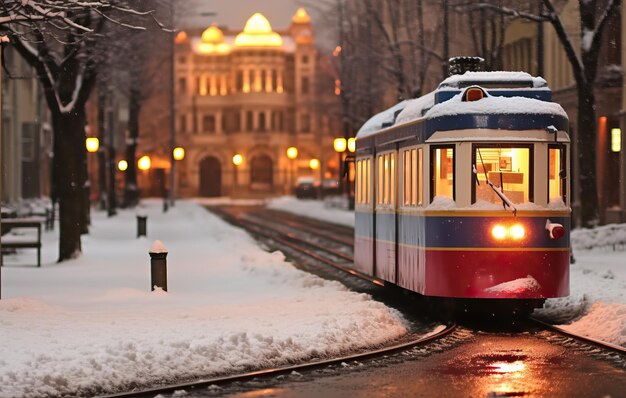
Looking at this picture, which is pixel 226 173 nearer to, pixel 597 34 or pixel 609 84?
pixel 609 84

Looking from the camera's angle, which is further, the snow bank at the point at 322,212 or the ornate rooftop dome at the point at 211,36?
the ornate rooftop dome at the point at 211,36

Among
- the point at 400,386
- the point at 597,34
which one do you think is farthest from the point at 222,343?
the point at 597,34

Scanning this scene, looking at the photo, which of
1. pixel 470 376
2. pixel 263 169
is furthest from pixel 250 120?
pixel 470 376

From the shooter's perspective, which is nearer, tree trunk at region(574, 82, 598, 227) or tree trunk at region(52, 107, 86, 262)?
tree trunk at region(52, 107, 86, 262)

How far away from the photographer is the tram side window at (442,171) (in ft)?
58.2

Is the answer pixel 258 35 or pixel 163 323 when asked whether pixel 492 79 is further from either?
pixel 258 35

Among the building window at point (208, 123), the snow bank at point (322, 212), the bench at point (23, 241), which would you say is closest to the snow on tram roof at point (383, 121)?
the bench at point (23, 241)

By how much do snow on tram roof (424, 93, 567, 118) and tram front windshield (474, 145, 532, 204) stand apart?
1.50 ft

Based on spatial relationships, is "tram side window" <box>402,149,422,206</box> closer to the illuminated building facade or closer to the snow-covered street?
the snow-covered street

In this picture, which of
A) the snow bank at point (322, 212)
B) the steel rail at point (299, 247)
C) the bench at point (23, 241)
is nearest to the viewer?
the steel rail at point (299, 247)

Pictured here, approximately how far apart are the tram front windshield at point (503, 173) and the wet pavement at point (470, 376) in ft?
8.16

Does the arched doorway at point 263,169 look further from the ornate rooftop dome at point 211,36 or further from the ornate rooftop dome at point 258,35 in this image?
the ornate rooftop dome at point 211,36

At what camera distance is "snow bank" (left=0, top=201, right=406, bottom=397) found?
12.8 meters

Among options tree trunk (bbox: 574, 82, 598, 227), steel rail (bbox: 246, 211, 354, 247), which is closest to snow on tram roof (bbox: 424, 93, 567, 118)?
tree trunk (bbox: 574, 82, 598, 227)
